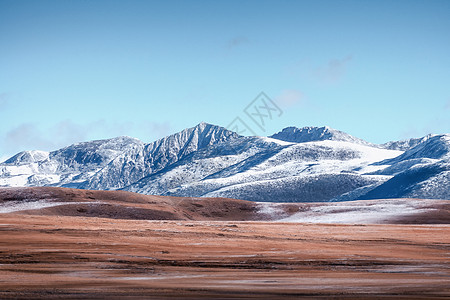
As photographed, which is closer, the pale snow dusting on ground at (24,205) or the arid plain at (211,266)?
the arid plain at (211,266)

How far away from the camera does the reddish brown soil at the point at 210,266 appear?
1952cm

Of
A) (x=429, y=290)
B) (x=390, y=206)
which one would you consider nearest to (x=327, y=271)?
(x=429, y=290)

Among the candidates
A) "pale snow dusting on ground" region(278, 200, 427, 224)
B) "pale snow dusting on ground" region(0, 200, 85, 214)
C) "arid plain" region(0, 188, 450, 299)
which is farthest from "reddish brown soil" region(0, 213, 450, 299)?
"pale snow dusting on ground" region(0, 200, 85, 214)

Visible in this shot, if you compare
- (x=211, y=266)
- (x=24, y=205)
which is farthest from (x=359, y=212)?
(x=211, y=266)

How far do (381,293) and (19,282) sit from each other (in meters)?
13.1

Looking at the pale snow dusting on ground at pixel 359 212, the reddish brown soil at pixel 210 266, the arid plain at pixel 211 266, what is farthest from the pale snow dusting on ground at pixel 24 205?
the reddish brown soil at pixel 210 266

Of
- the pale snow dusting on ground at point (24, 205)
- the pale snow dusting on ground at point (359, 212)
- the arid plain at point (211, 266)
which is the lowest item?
the pale snow dusting on ground at point (359, 212)

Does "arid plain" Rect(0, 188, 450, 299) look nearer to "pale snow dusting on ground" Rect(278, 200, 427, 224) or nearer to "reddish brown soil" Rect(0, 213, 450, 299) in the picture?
"reddish brown soil" Rect(0, 213, 450, 299)

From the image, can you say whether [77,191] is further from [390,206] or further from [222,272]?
[222,272]

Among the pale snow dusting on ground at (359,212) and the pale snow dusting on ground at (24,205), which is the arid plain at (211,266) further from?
the pale snow dusting on ground at (24,205)

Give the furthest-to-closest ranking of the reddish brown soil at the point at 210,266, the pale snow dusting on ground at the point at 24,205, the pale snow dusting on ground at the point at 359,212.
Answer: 1. the pale snow dusting on ground at the point at 359,212
2. the pale snow dusting on ground at the point at 24,205
3. the reddish brown soil at the point at 210,266

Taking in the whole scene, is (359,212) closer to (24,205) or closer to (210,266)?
(24,205)

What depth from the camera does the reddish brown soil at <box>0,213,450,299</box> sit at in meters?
19.5

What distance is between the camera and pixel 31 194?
97.9 m
